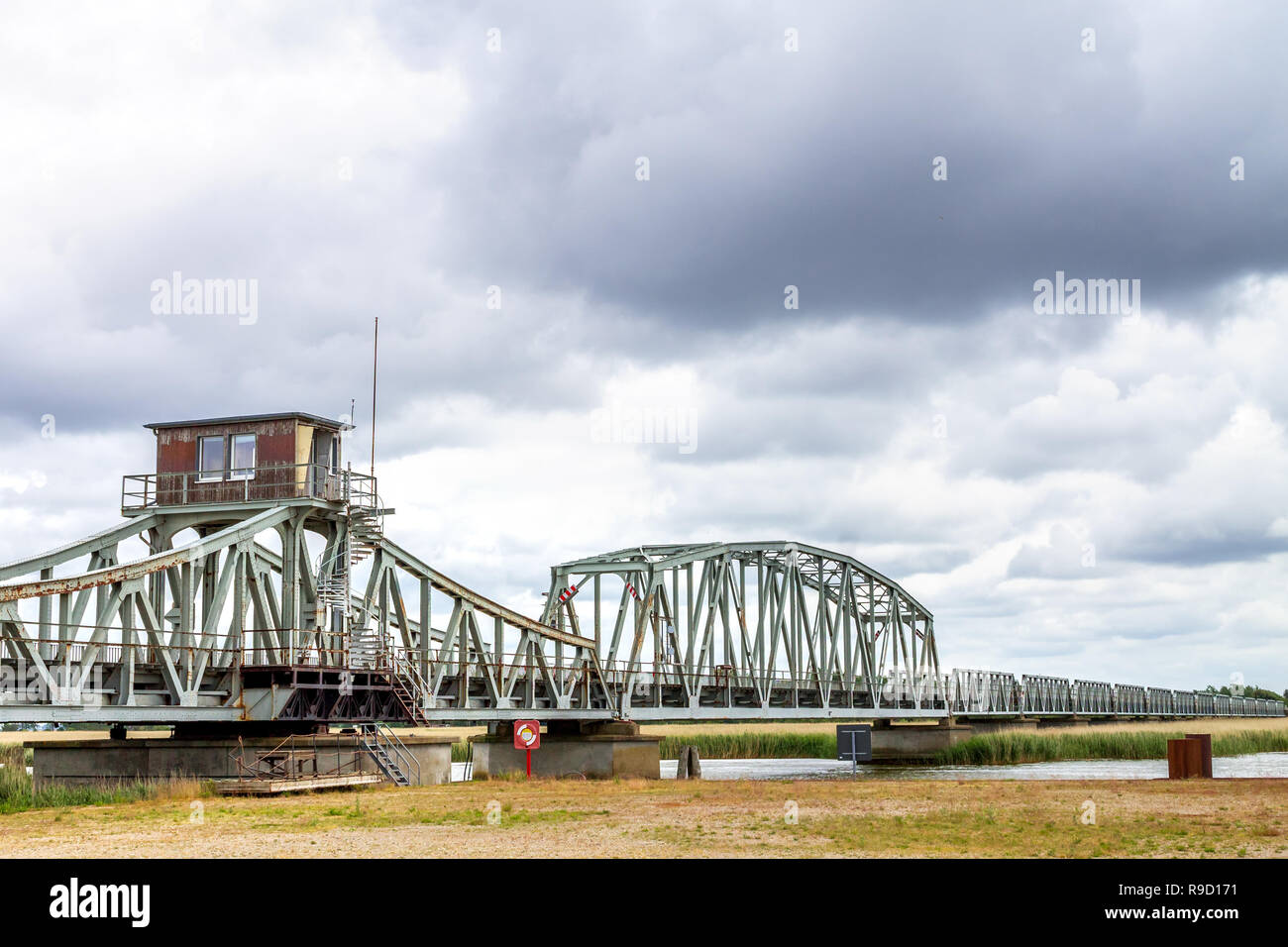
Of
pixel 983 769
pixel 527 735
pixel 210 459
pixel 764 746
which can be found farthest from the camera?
pixel 764 746

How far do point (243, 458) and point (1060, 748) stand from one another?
56.0 m

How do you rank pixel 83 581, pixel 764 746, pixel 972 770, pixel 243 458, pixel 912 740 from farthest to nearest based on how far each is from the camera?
1. pixel 912 740
2. pixel 764 746
3. pixel 972 770
4. pixel 243 458
5. pixel 83 581

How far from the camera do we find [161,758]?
40.5 metres

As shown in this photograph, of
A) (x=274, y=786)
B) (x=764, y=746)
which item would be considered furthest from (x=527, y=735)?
(x=764, y=746)

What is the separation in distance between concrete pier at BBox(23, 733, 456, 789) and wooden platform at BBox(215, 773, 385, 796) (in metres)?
1.39

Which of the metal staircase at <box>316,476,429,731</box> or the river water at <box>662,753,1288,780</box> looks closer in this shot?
the metal staircase at <box>316,476,429,731</box>

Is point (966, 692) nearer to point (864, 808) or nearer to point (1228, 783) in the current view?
point (1228, 783)

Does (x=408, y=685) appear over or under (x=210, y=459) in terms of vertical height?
under

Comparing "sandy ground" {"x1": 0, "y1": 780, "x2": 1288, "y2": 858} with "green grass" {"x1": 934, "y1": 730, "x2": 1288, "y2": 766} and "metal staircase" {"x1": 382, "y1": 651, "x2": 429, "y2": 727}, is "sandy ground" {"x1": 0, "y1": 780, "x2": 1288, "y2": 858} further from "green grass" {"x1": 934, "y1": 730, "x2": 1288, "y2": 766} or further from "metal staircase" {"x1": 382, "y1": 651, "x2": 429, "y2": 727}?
"green grass" {"x1": 934, "y1": 730, "x2": 1288, "y2": 766}

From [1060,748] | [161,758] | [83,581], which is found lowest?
[1060,748]

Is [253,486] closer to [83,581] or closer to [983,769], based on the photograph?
[83,581]

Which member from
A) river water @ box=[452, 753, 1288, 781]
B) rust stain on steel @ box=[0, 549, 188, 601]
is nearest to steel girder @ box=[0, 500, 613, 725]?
rust stain on steel @ box=[0, 549, 188, 601]

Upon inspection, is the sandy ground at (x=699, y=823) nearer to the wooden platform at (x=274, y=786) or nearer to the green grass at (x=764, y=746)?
the wooden platform at (x=274, y=786)

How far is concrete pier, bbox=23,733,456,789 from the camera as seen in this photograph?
40031 mm
